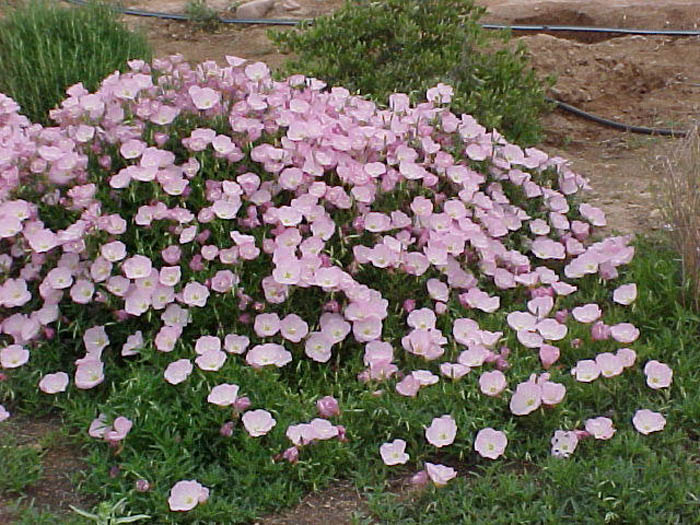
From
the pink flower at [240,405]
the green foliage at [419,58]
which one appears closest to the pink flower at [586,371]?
the pink flower at [240,405]

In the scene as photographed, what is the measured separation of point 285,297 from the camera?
9.91 ft

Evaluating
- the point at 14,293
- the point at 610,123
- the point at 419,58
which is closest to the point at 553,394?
the point at 14,293

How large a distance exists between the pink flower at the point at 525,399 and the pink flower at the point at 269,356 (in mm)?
663

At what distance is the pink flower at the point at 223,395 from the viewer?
262 cm

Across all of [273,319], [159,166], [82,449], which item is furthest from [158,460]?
[159,166]

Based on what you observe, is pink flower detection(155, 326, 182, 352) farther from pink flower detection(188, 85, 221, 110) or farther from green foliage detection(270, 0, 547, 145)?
green foliage detection(270, 0, 547, 145)

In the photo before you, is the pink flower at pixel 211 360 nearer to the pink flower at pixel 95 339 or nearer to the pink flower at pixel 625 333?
the pink flower at pixel 95 339

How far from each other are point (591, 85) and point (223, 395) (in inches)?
152

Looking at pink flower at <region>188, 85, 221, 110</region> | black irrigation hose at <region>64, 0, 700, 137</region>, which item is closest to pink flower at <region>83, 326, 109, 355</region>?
pink flower at <region>188, 85, 221, 110</region>

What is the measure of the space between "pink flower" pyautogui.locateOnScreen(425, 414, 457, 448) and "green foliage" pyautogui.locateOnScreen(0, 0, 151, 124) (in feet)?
8.20

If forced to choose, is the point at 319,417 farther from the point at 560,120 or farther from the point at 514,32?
the point at 514,32

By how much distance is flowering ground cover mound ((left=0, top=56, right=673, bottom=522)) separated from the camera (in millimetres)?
2627

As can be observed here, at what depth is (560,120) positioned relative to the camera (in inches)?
217

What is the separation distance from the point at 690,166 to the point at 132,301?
190 cm
